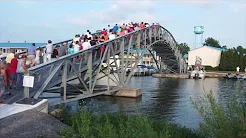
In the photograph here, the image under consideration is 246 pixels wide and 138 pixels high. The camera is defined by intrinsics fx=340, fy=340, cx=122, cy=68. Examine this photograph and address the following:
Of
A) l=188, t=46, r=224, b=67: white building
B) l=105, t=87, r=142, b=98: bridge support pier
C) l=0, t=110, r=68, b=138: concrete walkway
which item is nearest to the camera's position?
l=0, t=110, r=68, b=138: concrete walkway

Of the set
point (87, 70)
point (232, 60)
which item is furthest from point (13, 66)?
point (232, 60)

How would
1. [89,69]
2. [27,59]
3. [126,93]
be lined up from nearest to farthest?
[27,59]
[89,69]
[126,93]

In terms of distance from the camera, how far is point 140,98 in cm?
3067

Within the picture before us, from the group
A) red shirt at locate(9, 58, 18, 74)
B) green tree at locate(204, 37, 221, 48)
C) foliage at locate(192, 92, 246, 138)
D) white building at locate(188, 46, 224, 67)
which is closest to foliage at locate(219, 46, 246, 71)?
white building at locate(188, 46, 224, 67)

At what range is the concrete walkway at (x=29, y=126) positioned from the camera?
10109mm

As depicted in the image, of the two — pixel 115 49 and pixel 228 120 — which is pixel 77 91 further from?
pixel 228 120

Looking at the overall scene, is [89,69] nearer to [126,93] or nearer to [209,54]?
[126,93]

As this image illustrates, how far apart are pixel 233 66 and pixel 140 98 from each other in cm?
6255

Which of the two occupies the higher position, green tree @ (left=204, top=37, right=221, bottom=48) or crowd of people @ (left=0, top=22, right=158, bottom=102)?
green tree @ (left=204, top=37, right=221, bottom=48)

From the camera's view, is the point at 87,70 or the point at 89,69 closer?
the point at 89,69

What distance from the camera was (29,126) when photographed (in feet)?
36.0

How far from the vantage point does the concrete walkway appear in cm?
1011

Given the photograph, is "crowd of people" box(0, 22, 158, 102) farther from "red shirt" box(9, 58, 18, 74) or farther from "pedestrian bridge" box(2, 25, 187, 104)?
"pedestrian bridge" box(2, 25, 187, 104)

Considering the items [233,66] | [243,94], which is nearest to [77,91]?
[243,94]
